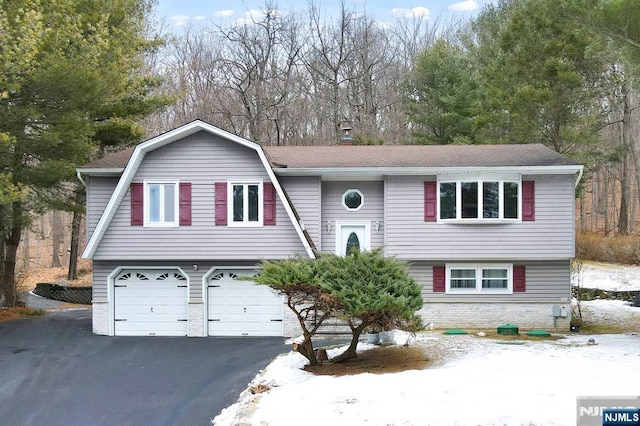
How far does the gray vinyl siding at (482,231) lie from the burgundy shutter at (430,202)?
12 centimetres

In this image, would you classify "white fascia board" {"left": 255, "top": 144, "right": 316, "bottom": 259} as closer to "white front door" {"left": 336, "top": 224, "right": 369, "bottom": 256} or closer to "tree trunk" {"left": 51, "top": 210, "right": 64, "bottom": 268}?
"white front door" {"left": 336, "top": 224, "right": 369, "bottom": 256}

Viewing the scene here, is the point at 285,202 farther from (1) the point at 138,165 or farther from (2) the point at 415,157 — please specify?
(2) the point at 415,157

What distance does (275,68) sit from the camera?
34.2m

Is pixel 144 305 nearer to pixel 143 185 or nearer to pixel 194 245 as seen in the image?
pixel 194 245

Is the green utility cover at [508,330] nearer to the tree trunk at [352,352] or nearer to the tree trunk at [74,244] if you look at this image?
the tree trunk at [352,352]

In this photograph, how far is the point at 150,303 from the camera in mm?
16594

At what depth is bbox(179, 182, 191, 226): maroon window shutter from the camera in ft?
52.5

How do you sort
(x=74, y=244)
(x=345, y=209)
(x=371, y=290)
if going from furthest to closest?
(x=74, y=244) < (x=345, y=209) < (x=371, y=290)

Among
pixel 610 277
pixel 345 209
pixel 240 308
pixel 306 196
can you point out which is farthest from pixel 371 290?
pixel 610 277

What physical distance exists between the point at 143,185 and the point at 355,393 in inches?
374

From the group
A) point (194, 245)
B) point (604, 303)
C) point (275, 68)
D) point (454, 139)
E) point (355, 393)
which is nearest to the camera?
point (355, 393)

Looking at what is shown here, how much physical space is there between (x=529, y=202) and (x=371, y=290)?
7296 mm

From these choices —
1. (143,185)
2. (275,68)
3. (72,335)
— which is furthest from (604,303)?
(275,68)

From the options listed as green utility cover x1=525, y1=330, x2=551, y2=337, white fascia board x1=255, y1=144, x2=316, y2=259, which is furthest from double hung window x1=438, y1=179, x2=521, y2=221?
white fascia board x1=255, y1=144, x2=316, y2=259
